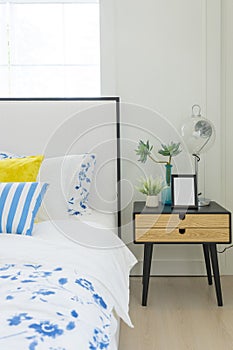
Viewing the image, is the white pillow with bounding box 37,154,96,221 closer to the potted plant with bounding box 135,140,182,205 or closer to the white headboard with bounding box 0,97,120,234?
the white headboard with bounding box 0,97,120,234

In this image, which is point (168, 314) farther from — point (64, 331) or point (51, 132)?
point (64, 331)

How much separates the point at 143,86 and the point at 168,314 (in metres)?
1.46

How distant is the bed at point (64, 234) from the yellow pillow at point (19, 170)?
0.05 feet

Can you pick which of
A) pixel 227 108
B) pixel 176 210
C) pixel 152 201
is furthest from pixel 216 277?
pixel 227 108

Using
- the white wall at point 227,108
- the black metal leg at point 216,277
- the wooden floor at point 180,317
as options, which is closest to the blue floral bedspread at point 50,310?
the wooden floor at point 180,317

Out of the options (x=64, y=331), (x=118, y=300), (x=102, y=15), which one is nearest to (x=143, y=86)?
(x=102, y=15)

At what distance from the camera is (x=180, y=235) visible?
339 cm

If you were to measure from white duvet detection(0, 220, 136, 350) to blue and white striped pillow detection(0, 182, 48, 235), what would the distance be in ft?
0.28

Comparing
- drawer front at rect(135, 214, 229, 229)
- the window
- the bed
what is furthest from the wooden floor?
the window

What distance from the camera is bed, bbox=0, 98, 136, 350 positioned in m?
1.57

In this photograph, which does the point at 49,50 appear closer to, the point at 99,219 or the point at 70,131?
the point at 70,131

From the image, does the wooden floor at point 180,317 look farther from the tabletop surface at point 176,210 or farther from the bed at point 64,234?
the tabletop surface at point 176,210

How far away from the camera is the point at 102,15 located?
3.81m

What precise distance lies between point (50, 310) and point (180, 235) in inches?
73.7
